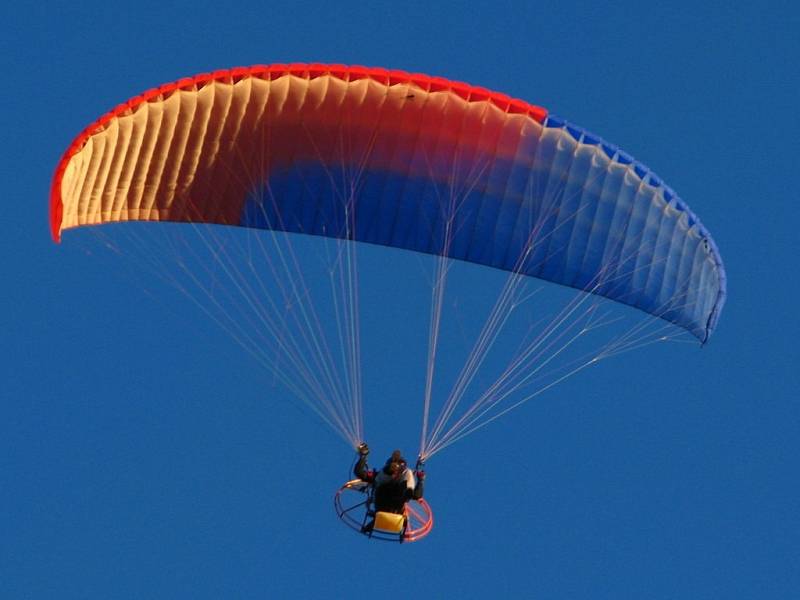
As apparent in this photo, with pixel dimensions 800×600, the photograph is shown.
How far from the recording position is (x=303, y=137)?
3017 centimetres

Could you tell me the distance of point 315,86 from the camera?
29625 mm

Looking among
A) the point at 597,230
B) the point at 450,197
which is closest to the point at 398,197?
the point at 450,197

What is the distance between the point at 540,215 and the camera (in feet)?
100

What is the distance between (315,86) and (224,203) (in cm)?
217

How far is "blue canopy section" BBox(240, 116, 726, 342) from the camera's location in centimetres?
3031

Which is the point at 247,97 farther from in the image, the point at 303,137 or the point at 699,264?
the point at 699,264

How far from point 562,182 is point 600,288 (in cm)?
156

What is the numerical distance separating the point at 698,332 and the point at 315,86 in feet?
19.7

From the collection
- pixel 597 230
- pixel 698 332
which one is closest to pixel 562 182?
pixel 597 230

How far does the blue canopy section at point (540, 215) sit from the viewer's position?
99.5 ft

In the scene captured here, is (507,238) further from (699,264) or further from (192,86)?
(192,86)

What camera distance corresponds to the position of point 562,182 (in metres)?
30.3

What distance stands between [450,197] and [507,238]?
0.92 m

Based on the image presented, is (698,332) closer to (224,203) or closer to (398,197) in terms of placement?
(398,197)
